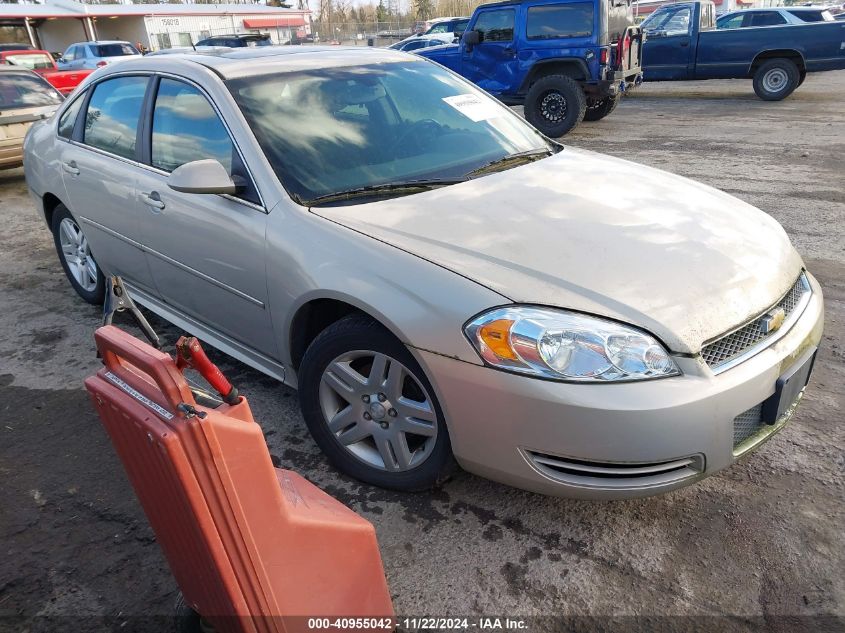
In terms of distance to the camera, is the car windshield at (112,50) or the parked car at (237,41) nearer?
the parked car at (237,41)

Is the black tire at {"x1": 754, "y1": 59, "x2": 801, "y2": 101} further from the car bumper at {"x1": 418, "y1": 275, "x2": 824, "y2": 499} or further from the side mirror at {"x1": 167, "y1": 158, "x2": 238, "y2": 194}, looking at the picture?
the side mirror at {"x1": 167, "y1": 158, "x2": 238, "y2": 194}

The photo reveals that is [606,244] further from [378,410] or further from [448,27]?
[448,27]

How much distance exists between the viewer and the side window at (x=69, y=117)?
4.05 metres

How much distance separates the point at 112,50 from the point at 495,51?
16.6m

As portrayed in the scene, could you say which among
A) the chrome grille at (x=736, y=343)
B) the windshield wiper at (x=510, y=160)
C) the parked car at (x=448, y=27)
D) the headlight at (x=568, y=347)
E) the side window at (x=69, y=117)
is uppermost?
the parked car at (x=448, y=27)

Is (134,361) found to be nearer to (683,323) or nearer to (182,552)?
(182,552)

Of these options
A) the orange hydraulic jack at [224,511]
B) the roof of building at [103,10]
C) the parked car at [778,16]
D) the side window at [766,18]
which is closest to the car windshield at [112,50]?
the roof of building at [103,10]

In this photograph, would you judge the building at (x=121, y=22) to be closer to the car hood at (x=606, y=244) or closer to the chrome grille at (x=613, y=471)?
the car hood at (x=606, y=244)

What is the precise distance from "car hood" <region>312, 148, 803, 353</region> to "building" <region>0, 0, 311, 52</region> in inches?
1536

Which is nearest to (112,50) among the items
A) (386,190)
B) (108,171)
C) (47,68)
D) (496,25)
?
(47,68)

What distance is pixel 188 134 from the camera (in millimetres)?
3053

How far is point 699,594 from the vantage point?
2031mm

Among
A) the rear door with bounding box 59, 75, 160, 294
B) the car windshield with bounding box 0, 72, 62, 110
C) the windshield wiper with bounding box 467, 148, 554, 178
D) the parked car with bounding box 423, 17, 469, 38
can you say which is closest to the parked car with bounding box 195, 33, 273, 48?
the parked car with bounding box 423, 17, 469, 38

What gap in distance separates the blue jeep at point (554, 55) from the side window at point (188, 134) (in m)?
8.00
